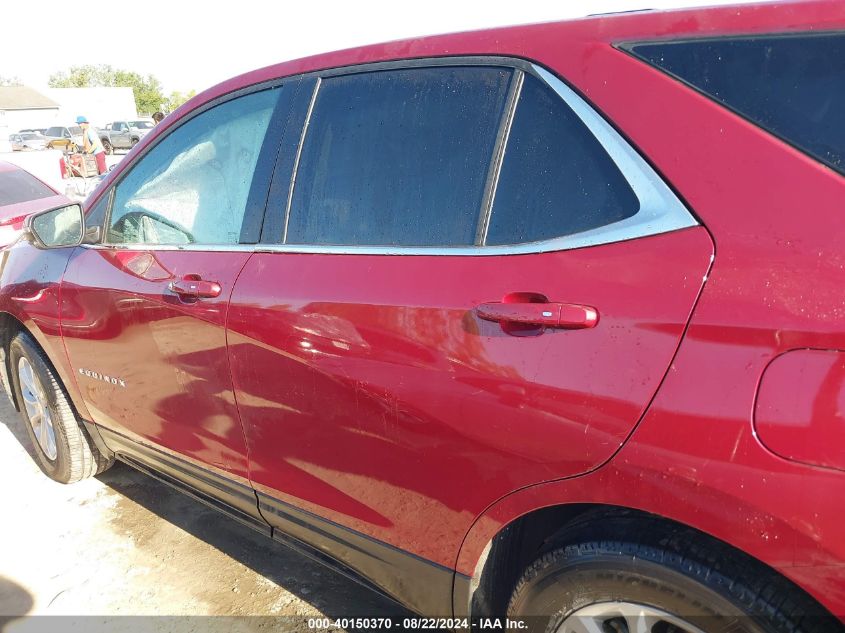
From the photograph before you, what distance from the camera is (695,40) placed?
4.11 ft

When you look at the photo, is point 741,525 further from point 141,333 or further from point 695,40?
point 141,333

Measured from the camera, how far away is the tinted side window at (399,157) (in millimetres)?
1546

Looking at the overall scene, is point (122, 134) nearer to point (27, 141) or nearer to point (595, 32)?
point (27, 141)

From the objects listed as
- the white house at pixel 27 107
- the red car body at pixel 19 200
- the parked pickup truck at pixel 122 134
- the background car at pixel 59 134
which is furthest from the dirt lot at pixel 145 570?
the white house at pixel 27 107

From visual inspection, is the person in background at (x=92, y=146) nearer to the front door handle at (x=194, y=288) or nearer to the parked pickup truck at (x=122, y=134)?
the front door handle at (x=194, y=288)

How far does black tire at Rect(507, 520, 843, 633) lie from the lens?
3.69 feet

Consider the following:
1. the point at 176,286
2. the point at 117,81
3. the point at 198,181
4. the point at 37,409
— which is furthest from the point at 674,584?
the point at 117,81

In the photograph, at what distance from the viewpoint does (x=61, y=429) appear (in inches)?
118

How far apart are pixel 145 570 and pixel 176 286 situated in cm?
134

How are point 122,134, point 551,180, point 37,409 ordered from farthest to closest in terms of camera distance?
point 122,134
point 37,409
point 551,180

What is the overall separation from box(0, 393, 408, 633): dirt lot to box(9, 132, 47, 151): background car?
32.2m

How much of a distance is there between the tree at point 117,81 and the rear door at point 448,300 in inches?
2799

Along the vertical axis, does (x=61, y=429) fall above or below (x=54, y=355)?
below

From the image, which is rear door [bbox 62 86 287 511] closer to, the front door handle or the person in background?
the front door handle
